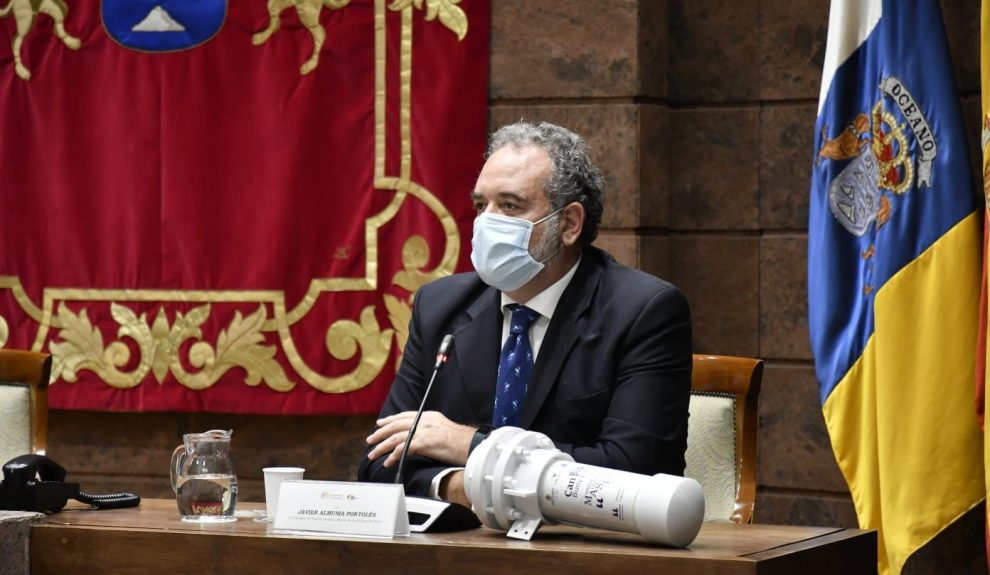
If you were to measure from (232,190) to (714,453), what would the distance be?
2.01 meters

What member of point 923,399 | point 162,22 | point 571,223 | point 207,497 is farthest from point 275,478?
point 162,22

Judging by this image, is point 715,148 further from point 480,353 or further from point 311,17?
point 480,353

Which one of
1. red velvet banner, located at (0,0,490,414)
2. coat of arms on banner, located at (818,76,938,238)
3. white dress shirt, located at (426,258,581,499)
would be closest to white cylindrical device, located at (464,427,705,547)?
white dress shirt, located at (426,258,581,499)

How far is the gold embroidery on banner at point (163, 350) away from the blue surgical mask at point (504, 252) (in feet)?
5.76

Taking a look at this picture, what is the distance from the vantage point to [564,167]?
2891mm

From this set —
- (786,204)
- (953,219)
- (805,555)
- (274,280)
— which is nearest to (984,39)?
(953,219)

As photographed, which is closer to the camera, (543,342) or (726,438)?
(543,342)

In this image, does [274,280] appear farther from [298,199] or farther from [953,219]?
[953,219]

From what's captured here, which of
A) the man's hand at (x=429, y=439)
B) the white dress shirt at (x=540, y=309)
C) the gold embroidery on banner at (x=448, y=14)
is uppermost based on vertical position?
the gold embroidery on banner at (x=448, y=14)

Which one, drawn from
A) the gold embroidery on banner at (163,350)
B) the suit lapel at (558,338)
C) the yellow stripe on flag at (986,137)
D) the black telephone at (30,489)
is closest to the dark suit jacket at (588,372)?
the suit lapel at (558,338)

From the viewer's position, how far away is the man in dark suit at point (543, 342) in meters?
2.58

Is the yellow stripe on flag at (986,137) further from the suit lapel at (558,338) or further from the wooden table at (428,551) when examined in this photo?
the wooden table at (428,551)

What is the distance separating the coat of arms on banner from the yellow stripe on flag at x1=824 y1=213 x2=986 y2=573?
0.18 m

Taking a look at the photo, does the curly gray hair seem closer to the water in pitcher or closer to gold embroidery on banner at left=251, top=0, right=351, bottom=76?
the water in pitcher
